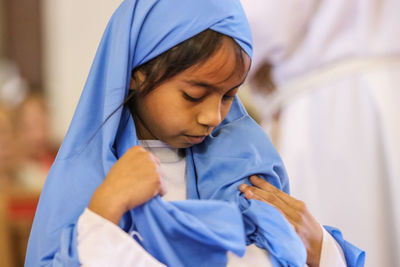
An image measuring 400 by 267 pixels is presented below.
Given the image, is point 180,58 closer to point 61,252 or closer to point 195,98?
point 195,98

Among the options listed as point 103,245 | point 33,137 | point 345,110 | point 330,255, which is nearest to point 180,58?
point 103,245

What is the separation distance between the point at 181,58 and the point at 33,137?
3964mm

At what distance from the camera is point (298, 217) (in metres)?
1.13

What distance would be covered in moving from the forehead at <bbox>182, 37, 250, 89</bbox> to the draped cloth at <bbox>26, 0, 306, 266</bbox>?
2cm

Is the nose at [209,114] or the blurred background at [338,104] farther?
the blurred background at [338,104]

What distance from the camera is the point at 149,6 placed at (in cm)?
A: 105

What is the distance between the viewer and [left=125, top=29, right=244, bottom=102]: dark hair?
1022mm

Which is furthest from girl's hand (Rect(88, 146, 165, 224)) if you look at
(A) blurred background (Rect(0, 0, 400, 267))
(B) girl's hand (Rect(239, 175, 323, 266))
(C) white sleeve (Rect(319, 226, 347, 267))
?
(A) blurred background (Rect(0, 0, 400, 267))

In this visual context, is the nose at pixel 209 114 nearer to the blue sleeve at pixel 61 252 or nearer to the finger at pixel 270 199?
the finger at pixel 270 199

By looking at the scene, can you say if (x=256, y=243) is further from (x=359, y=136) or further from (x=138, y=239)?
(x=359, y=136)

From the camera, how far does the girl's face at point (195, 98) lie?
3.36 ft

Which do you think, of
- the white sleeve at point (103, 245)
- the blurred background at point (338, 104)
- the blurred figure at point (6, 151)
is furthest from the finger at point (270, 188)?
the blurred figure at point (6, 151)

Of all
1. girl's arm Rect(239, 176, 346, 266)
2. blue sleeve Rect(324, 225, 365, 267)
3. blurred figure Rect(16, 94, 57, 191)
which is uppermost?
girl's arm Rect(239, 176, 346, 266)

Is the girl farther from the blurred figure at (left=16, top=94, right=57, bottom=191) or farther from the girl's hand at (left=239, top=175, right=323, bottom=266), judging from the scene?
the blurred figure at (left=16, top=94, right=57, bottom=191)
